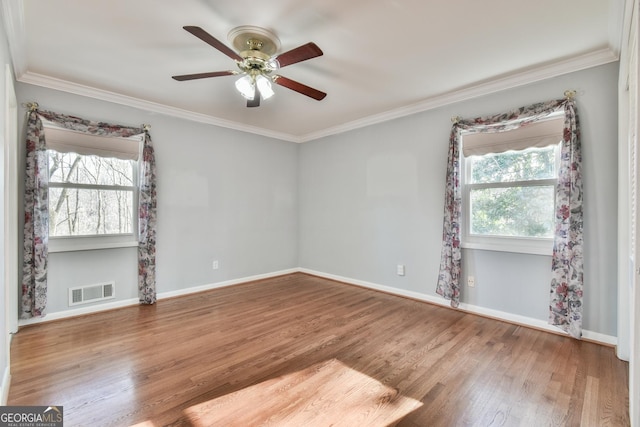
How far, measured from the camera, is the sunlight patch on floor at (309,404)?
167cm

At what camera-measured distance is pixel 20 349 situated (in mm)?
2457

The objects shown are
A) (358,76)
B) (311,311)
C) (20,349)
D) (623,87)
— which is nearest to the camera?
(623,87)

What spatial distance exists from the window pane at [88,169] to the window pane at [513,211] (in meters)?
4.20

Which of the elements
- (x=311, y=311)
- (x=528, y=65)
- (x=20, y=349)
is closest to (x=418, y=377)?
(x=311, y=311)

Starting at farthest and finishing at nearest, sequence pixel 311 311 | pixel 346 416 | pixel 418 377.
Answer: pixel 311 311 < pixel 418 377 < pixel 346 416

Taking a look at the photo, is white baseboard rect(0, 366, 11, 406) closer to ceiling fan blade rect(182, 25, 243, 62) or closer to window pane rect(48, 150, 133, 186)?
window pane rect(48, 150, 133, 186)

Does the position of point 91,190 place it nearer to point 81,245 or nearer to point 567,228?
point 81,245

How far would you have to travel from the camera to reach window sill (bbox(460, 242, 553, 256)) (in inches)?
114

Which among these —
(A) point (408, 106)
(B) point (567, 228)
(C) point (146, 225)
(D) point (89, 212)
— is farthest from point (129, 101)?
(B) point (567, 228)

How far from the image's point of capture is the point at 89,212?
339cm

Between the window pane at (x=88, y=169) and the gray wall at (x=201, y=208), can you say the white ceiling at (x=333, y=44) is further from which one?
the window pane at (x=88, y=169)

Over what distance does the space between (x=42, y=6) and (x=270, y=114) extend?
8.03 feet

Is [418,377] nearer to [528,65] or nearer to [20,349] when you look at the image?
[528,65]

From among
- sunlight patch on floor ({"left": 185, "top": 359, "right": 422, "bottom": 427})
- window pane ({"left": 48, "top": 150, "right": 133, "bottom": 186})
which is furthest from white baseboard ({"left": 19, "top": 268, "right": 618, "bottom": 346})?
sunlight patch on floor ({"left": 185, "top": 359, "right": 422, "bottom": 427})
